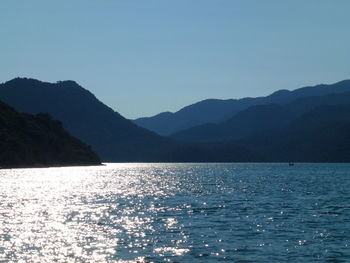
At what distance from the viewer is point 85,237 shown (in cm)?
6131

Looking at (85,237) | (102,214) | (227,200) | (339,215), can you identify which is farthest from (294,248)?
(227,200)

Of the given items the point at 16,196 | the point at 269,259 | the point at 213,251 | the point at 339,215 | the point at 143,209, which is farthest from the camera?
the point at 16,196

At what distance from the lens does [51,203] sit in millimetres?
107000

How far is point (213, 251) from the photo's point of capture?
5294 cm

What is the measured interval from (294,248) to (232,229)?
13687 mm

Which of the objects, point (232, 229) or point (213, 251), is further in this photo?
point (232, 229)

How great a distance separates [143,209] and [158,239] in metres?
35.2

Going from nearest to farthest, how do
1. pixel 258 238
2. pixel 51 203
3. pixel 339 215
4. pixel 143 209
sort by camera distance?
1. pixel 258 238
2. pixel 339 215
3. pixel 143 209
4. pixel 51 203

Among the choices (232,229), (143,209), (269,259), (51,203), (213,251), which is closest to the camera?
(269,259)

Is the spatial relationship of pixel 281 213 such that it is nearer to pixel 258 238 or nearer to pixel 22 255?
pixel 258 238

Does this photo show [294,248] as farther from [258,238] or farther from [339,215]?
[339,215]

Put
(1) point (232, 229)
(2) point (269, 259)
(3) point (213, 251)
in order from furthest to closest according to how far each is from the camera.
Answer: (1) point (232, 229) → (3) point (213, 251) → (2) point (269, 259)

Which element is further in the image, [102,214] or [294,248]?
[102,214]

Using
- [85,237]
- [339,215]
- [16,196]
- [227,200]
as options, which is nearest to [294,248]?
[85,237]
